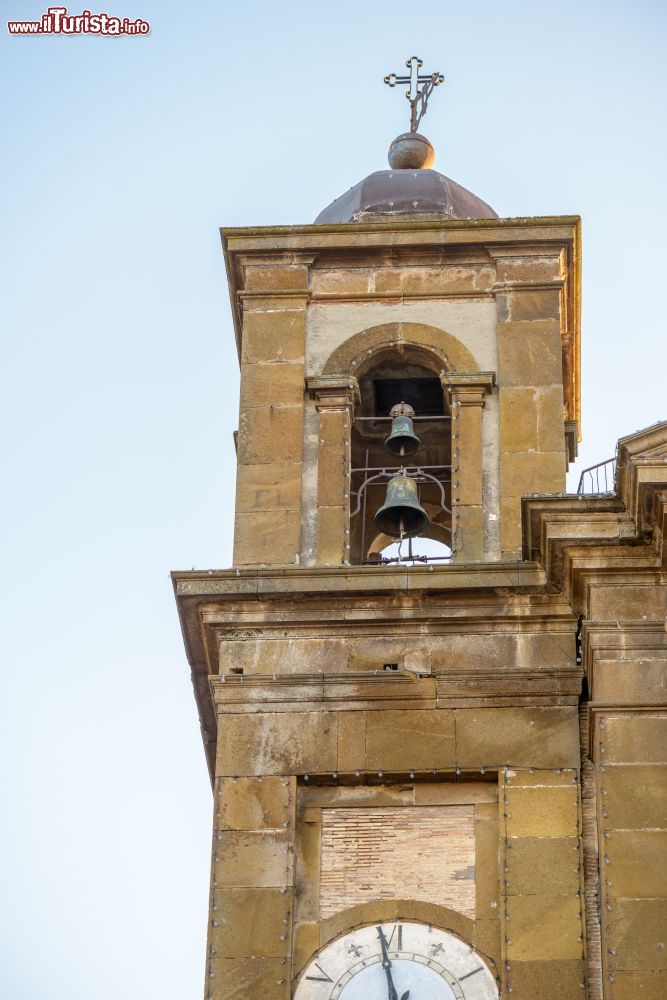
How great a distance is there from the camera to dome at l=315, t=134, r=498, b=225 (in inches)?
1330

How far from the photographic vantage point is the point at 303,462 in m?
30.6

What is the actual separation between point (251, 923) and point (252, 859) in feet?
2.27

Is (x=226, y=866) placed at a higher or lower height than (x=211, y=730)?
lower

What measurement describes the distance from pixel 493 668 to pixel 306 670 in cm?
→ 192

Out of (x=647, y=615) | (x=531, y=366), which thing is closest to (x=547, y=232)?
(x=531, y=366)

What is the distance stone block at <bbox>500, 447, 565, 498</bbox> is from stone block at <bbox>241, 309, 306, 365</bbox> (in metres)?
2.89

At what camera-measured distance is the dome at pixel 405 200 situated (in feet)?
111

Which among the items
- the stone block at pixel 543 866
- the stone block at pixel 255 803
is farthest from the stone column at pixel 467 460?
the stone block at pixel 543 866

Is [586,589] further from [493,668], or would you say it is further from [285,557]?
[285,557]

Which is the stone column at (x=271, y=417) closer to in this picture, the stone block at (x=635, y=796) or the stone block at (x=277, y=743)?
the stone block at (x=277, y=743)

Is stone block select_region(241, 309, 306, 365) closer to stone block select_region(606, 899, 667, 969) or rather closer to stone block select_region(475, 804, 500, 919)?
stone block select_region(475, 804, 500, 919)

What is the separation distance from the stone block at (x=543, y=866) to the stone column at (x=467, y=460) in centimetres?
377

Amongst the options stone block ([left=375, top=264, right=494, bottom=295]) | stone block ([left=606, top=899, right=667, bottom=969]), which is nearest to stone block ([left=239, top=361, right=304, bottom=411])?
stone block ([left=375, top=264, right=494, bottom=295])

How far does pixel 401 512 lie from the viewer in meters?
30.3
